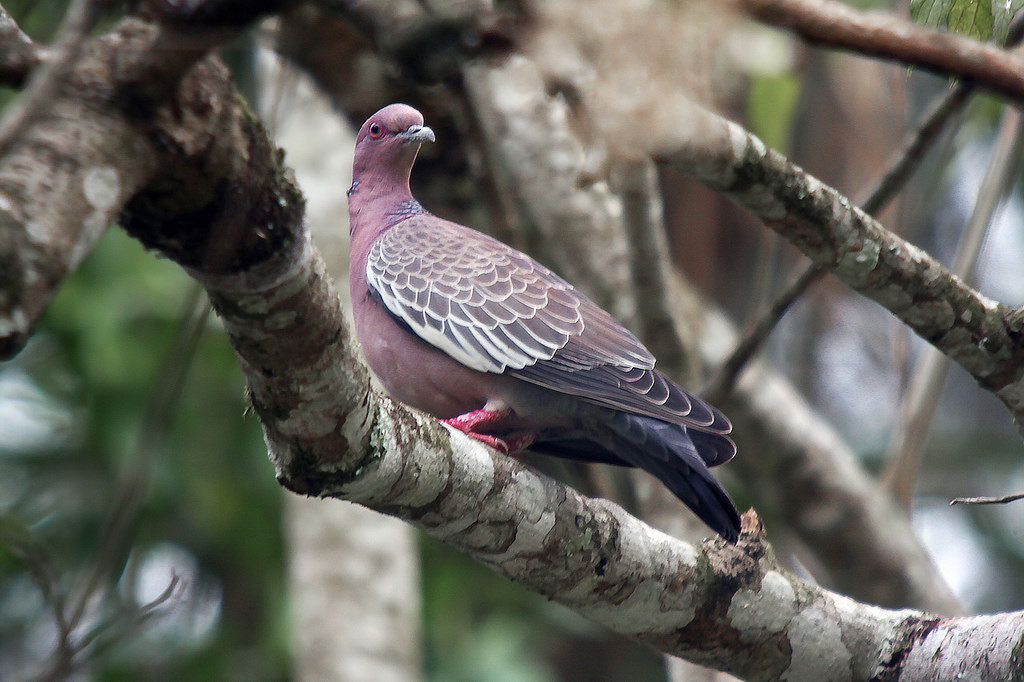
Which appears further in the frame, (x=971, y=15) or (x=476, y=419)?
(x=476, y=419)

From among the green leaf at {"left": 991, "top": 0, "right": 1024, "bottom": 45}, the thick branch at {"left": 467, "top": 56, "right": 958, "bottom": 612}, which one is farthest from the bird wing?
the green leaf at {"left": 991, "top": 0, "right": 1024, "bottom": 45}

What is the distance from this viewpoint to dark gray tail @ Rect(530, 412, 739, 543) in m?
3.21

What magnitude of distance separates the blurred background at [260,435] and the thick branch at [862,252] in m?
0.37

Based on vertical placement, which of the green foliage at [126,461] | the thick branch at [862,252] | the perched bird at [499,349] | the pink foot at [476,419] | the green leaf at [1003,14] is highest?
the green leaf at [1003,14]

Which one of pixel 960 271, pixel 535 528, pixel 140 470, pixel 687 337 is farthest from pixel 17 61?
pixel 960 271

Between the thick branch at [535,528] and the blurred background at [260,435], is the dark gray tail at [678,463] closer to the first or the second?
the thick branch at [535,528]

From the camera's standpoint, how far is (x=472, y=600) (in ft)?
24.4

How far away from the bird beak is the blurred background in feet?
2.90

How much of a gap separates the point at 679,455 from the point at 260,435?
3.88 m

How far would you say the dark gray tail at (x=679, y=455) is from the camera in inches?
126

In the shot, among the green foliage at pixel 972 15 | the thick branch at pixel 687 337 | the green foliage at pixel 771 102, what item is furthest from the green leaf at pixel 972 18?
the green foliage at pixel 771 102

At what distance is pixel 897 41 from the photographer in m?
2.34

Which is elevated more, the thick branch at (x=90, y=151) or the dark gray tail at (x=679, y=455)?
the thick branch at (x=90, y=151)

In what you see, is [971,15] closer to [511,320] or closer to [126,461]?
[511,320]
